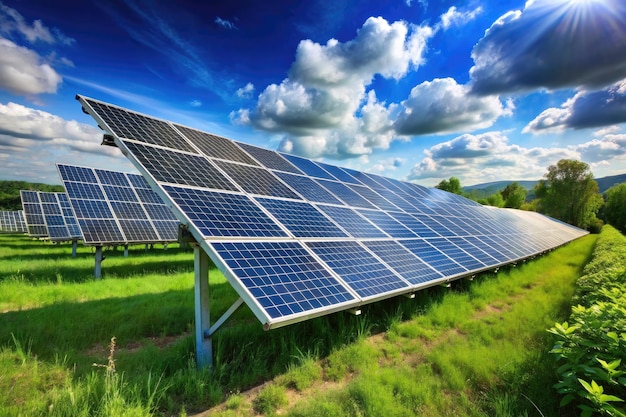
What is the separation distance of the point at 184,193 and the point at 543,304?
10.8 metres

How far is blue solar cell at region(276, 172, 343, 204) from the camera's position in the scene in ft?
32.2

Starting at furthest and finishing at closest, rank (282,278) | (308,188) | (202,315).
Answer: (308,188) < (202,315) < (282,278)

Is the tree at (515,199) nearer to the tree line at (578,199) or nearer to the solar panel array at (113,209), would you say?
the tree line at (578,199)

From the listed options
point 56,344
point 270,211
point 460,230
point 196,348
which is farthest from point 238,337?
point 460,230

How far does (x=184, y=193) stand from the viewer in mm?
6141

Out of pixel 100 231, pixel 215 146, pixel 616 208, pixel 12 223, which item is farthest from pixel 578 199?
pixel 12 223

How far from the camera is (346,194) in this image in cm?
1209

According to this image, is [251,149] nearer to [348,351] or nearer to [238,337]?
[238,337]

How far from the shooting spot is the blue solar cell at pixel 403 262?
7.70m

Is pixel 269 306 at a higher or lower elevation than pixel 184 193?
lower

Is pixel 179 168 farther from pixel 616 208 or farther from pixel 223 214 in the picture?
pixel 616 208

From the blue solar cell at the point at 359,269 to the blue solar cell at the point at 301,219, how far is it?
1.37 feet

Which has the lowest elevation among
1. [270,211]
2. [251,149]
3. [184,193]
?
[270,211]

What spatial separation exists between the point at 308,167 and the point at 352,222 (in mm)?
4989
